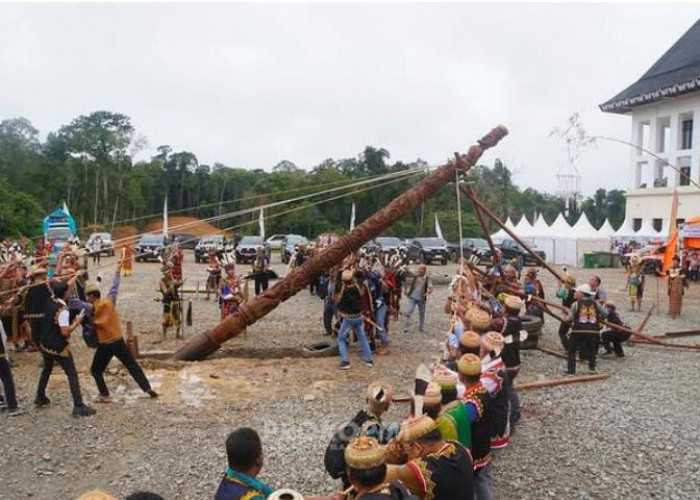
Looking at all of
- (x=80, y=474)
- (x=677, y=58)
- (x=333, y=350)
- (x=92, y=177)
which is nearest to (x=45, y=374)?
(x=80, y=474)

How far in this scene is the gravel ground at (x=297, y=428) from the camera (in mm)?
5438

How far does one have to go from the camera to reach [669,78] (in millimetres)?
38594

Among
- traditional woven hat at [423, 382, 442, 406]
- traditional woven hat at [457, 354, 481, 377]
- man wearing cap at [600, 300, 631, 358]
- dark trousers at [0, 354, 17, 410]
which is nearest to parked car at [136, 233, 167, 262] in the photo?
dark trousers at [0, 354, 17, 410]

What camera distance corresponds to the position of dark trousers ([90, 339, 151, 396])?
7.25m

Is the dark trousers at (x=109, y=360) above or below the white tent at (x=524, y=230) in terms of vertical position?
below

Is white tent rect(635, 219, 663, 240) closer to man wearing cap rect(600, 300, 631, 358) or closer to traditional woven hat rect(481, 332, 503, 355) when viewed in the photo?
man wearing cap rect(600, 300, 631, 358)

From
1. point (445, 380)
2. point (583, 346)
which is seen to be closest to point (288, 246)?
point (583, 346)

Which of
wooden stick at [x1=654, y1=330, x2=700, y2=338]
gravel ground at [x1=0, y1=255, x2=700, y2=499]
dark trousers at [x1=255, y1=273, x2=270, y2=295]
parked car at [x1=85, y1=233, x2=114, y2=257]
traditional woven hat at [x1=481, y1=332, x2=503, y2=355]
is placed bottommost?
gravel ground at [x1=0, y1=255, x2=700, y2=499]

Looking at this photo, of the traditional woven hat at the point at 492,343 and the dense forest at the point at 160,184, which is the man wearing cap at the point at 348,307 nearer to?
the traditional woven hat at the point at 492,343

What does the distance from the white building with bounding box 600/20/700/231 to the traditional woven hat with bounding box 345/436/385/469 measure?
125 feet

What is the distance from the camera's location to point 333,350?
10766 millimetres

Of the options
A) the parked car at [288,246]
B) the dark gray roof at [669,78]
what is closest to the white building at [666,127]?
the dark gray roof at [669,78]

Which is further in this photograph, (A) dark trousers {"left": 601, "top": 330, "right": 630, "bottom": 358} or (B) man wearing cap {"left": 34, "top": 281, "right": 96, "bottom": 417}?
(A) dark trousers {"left": 601, "top": 330, "right": 630, "bottom": 358}

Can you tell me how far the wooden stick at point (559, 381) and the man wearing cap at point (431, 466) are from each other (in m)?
5.45
